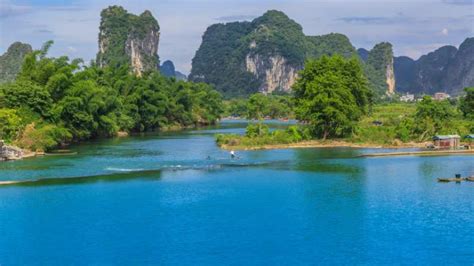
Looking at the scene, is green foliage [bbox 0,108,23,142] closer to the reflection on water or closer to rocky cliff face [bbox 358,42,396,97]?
the reflection on water

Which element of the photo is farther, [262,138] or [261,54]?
[261,54]

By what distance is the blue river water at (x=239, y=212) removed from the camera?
1694cm

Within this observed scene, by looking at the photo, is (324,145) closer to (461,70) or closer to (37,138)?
(37,138)

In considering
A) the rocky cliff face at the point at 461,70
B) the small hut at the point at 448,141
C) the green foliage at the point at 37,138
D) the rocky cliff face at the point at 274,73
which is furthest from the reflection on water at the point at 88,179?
the rocky cliff face at the point at 461,70

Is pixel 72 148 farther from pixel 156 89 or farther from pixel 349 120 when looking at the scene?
pixel 156 89

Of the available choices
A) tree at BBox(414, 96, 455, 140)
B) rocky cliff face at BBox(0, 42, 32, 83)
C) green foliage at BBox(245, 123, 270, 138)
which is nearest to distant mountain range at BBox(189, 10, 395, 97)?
rocky cliff face at BBox(0, 42, 32, 83)

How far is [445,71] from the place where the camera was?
590ft

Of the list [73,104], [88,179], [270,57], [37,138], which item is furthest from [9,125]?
[270,57]

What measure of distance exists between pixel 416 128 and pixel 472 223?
2373cm

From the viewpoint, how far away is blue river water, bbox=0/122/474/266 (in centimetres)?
1694

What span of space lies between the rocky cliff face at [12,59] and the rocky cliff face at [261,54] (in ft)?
186

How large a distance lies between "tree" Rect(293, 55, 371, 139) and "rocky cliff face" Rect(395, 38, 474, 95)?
127 m

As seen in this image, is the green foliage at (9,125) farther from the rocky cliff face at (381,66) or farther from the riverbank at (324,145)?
the rocky cliff face at (381,66)

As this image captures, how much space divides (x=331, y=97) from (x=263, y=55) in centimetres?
11514
